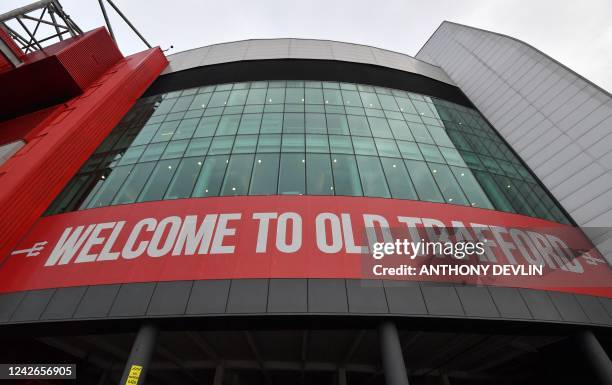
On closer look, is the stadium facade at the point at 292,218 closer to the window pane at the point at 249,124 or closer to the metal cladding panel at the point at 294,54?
the window pane at the point at 249,124

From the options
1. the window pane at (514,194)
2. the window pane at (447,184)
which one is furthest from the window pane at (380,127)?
the window pane at (514,194)

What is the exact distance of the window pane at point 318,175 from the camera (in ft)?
42.0

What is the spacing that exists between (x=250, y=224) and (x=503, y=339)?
11.8 metres

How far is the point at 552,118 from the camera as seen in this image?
17.9 m

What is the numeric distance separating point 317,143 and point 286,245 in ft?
24.1

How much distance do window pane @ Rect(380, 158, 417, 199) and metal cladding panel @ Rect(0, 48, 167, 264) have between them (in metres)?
16.3

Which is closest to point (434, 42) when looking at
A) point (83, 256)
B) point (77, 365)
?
point (83, 256)

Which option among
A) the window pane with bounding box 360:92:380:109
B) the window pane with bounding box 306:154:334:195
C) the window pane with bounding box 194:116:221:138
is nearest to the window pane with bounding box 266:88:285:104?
the window pane with bounding box 194:116:221:138

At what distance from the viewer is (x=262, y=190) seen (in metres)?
12.7

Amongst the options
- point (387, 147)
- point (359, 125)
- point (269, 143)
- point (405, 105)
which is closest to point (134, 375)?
point (269, 143)

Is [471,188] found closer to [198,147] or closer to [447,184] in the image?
[447,184]

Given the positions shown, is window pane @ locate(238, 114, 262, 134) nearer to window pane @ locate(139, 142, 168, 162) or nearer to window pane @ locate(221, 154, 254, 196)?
window pane @ locate(221, 154, 254, 196)

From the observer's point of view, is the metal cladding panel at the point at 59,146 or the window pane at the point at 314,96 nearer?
the metal cladding panel at the point at 59,146

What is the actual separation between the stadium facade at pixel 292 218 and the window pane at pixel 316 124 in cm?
26
